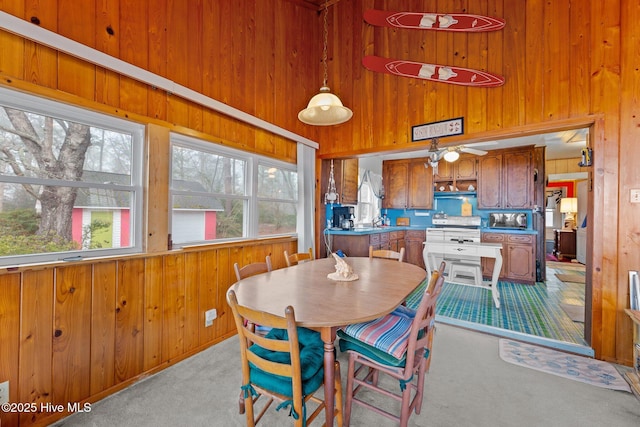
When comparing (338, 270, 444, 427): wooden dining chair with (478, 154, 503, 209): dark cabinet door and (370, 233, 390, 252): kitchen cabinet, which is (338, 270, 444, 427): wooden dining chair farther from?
(478, 154, 503, 209): dark cabinet door

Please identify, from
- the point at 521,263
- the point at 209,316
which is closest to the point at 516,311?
the point at 521,263

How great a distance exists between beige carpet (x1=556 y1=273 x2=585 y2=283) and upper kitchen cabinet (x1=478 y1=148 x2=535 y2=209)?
4.71ft

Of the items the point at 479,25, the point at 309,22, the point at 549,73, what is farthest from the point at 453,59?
the point at 309,22

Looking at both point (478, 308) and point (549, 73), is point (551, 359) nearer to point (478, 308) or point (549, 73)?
point (478, 308)

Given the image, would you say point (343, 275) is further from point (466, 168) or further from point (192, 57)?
point (466, 168)

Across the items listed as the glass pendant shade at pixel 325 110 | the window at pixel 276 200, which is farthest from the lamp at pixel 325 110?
the window at pixel 276 200

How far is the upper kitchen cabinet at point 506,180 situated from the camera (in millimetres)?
4832

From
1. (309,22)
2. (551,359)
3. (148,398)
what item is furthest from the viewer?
(309,22)

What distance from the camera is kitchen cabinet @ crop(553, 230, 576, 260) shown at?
6.87 metres

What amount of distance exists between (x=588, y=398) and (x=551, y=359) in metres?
0.51

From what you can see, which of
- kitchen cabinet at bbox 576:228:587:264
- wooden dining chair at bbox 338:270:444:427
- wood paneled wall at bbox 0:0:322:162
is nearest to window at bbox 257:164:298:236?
wood paneled wall at bbox 0:0:322:162

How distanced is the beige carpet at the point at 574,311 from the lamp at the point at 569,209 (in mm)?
5248

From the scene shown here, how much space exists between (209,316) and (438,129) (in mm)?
3036

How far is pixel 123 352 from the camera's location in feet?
6.15
